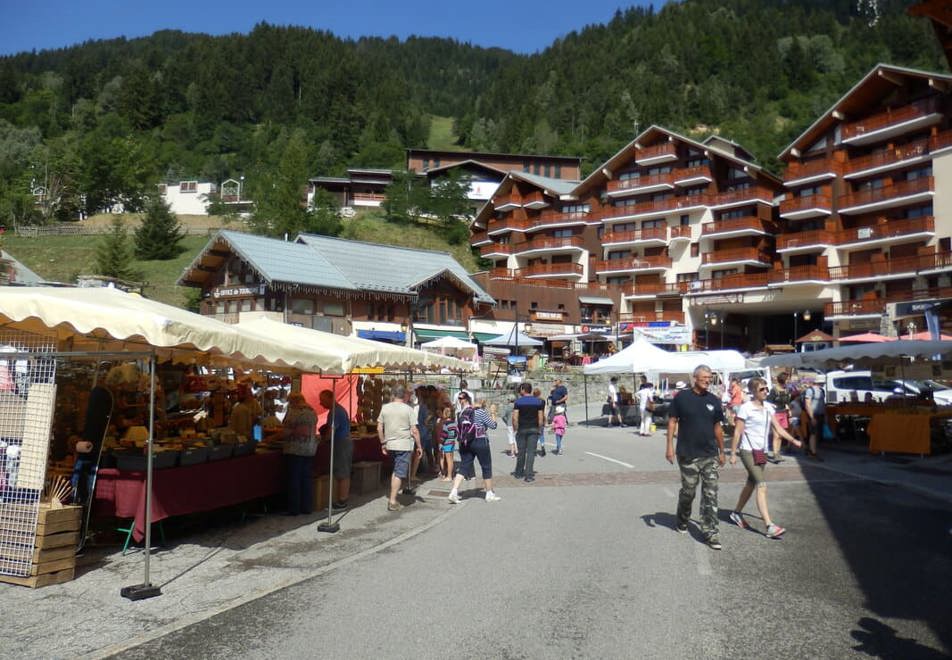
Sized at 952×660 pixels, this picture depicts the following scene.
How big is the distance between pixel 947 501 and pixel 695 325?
49780 millimetres

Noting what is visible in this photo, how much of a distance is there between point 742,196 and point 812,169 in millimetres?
5998

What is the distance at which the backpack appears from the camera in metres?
12.0

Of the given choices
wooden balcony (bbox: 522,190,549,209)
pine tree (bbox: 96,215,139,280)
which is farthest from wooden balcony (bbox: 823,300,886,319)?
pine tree (bbox: 96,215,139,280)

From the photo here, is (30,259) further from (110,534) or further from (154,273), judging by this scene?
(110,534)

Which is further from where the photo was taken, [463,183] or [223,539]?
[463,183]

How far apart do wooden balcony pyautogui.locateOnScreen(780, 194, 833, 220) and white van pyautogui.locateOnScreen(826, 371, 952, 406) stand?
26.7 m

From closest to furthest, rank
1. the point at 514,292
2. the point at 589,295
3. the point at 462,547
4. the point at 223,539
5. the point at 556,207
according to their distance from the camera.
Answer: the point at 462,547
the point at 223,539
the point at 514,292
the point at 589,295
the point at 556,207

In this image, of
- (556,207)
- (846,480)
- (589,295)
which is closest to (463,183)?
(556,207)

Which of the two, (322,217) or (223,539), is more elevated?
(322,217)

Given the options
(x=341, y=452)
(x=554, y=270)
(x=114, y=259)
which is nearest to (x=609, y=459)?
(x=341, y=452)

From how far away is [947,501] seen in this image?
11500 millimetres

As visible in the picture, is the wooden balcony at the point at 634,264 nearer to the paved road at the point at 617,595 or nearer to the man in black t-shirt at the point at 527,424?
the man in black t-shirt at the point at 527,424

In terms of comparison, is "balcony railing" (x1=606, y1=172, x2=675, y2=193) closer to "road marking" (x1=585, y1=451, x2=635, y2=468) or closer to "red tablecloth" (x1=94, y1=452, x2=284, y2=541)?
"road marking" (x1=585, y1=451, x2=635, y2=468)

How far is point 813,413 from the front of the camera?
18.5 meters
